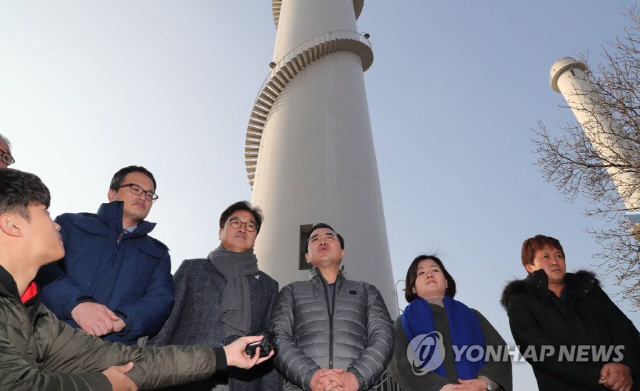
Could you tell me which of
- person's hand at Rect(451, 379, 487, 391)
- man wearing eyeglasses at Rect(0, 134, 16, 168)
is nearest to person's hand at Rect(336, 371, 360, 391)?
person's hand at Rect(451, 379, 487, 391)

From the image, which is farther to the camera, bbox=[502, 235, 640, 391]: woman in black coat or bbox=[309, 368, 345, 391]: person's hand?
bbox=[502, 235, 640, 391]: woman in black coat

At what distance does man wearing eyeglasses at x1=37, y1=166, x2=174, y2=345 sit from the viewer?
10.7ft

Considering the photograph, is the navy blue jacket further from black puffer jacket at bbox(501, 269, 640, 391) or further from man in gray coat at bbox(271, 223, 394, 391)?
black puffer jacket at bbox(501, 269, 640, 391)

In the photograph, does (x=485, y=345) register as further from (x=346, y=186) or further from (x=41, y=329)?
(x=346, y=186)

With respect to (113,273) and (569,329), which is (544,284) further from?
(113,273)

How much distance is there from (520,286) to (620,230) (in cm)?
565

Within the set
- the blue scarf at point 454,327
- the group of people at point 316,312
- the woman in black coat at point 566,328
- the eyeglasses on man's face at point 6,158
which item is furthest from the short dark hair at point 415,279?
the eyeglasses on man's face at point 6,158

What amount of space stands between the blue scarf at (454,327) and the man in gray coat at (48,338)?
6.11ft

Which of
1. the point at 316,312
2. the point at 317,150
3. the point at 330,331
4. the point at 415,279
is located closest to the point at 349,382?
the point at 330,331

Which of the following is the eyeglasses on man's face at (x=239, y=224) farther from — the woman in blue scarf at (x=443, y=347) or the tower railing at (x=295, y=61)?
the tower railing at (x=295, y=61)

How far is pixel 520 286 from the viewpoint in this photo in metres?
4.38

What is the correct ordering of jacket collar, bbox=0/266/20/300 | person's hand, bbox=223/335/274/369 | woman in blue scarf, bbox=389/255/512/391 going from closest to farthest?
jacket collar, bbox=0/266/20/300
person's hand, bbox=223/335/274/369
woman in blue scarf, bbox=389/255/512/391

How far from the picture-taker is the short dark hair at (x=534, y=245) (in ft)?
14.6

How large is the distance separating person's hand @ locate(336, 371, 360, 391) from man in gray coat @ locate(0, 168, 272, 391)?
1.10 metres
